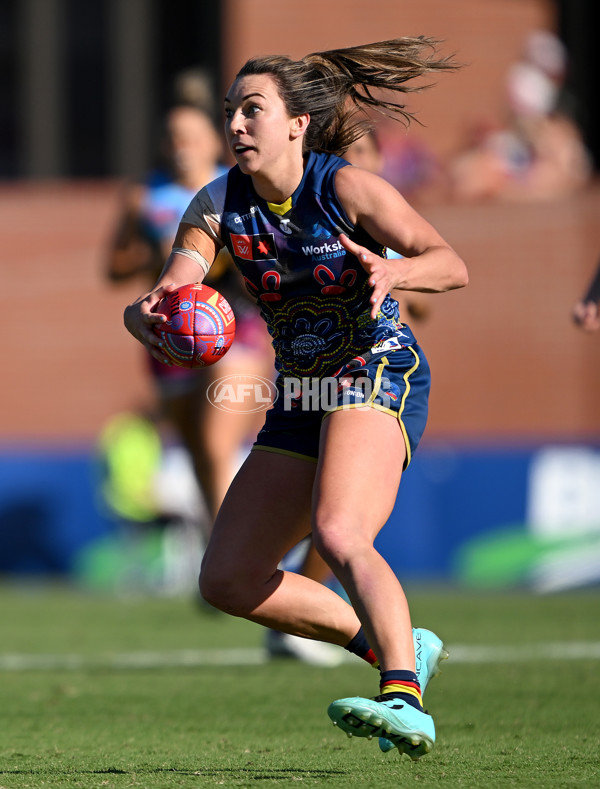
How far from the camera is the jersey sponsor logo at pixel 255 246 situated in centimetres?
399

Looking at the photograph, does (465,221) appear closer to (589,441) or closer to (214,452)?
(589,441)

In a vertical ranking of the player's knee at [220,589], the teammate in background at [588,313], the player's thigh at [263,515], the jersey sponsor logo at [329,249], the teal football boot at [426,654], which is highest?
the jersey sponsor logo at [329,249]

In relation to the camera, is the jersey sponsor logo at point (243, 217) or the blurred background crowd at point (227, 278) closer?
the jersey sponsor logo at point (243, 217)

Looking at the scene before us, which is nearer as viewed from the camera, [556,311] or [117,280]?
[117,280]

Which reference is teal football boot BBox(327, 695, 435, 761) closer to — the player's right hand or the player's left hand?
the player's left hand

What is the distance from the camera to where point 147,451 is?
10719mm

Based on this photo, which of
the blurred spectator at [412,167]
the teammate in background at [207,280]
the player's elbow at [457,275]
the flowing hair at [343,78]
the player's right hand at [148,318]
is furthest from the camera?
the blurred spectator at [412,167]

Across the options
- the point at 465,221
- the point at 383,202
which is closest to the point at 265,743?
the point at 383,202

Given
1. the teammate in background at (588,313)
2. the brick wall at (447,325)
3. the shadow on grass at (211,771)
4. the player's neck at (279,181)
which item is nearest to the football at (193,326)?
the player's neck at (279,181)

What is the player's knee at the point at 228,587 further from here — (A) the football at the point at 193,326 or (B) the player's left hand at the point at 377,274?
(B) the player's left hand at the point at 377,274

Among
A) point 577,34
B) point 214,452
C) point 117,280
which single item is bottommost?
point 214,452

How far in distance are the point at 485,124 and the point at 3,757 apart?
9.69 meters

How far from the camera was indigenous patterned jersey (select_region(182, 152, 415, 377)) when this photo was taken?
3.94 metres

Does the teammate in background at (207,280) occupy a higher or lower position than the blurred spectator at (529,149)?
lower
